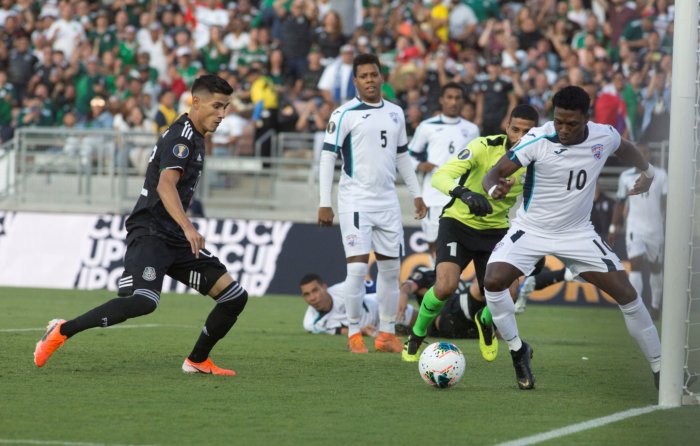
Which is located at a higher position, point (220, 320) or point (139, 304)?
point (139, 304)

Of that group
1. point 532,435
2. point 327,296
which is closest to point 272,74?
point 327,296

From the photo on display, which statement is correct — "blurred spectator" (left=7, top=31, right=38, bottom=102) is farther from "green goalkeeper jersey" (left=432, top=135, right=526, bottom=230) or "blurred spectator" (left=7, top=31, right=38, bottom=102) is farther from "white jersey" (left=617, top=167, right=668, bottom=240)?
"green goalkeeper jersey" (left=432, top=135, right=526, bottom=230)

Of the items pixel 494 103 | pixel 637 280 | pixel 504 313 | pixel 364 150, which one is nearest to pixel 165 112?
pixel 494 103

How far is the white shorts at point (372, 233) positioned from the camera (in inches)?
425

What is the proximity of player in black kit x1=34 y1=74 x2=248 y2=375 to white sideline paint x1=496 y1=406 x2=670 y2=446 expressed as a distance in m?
2.93

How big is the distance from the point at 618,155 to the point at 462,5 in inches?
612

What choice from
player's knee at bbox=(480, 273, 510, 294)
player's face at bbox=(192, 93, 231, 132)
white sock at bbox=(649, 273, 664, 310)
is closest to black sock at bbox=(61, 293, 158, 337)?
player's face at bbox=(192, 93, 231, 132)

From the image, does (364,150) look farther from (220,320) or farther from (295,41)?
(295,41)

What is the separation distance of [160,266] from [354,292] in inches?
112

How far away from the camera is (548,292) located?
1792 centimetres

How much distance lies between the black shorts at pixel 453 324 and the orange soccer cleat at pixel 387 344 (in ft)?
4.65

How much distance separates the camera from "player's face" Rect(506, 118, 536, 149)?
945cm

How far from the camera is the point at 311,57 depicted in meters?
22.0

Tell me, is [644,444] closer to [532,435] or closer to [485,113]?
[532,435]
